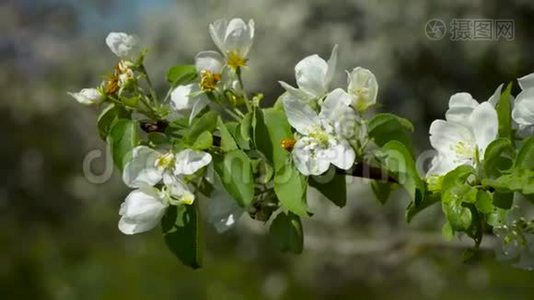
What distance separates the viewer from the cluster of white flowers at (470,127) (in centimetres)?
47

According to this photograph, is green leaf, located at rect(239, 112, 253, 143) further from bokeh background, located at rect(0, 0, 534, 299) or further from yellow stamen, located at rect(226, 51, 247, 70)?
bokeh background, located at rect(0, 0, 534, 299)

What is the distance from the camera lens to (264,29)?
2348mm

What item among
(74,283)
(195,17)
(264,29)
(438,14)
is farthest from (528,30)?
(74,283)

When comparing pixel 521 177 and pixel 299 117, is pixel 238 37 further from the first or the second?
pixel 521 177

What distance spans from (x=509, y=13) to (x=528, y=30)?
0.08 m

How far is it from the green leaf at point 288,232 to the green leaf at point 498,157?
111 millimetres

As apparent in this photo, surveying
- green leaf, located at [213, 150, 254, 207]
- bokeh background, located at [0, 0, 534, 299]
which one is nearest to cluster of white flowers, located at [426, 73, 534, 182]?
green leaf, located at [213, 150, 254, 207]

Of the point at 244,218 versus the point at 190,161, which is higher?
the point at 190,161

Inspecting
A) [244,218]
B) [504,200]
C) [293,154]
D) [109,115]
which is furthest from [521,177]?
[244,218]

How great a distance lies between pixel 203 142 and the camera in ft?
1.55

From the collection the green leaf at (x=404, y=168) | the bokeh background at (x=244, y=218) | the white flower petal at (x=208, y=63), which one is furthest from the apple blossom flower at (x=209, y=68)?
the bokeh background at (x=244, y=218)

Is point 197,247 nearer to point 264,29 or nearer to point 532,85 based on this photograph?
point 532,85

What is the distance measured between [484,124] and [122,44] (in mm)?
220

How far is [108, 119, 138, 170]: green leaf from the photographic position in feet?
1.59
